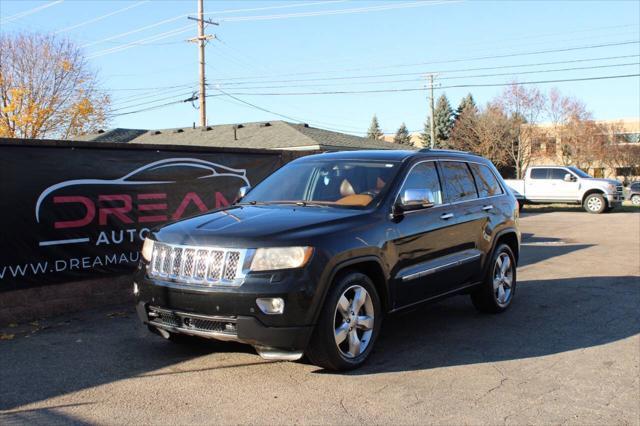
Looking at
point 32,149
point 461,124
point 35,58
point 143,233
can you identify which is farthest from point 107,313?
point 461,124

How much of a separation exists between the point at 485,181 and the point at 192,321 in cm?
410

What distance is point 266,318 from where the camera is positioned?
4.37 m

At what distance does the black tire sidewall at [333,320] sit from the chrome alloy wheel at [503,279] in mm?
2413

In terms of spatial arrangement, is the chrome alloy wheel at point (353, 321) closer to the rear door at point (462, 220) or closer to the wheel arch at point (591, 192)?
the rear door at point (462, 220)

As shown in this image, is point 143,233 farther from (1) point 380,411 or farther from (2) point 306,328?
(1) point 380,411

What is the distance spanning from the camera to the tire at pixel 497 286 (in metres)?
6.75

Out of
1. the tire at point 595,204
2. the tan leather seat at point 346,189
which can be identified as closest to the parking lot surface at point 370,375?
the tan leather seat at point 346,189

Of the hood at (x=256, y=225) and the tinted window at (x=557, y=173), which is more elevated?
the tinted window at (x=557, y=173)

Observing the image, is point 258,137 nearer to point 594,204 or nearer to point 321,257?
point 594,204

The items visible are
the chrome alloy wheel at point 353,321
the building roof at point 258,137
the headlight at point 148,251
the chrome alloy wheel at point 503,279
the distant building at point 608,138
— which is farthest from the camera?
the distant building at point 608,138

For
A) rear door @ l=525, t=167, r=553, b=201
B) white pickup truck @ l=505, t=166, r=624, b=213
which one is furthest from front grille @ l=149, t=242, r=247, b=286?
rear door @ l=525, t=167, r=553, b=201

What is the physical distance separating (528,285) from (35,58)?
32.6 meters

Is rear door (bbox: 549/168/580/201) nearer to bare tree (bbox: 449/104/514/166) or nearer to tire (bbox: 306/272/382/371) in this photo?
bare tree (bbox: 449/104/514/166)

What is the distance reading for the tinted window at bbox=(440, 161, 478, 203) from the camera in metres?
6.34
